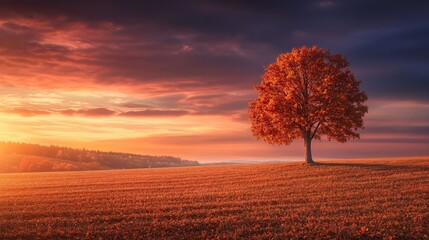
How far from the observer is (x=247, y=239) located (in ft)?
54.3

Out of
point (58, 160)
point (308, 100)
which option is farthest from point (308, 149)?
point (58, 160)

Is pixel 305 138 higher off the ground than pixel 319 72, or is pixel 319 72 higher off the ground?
pixel 319 72

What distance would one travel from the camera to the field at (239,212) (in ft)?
58.7

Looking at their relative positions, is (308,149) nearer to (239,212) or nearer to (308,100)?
(308,100)

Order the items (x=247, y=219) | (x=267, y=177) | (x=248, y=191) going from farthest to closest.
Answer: (x=267, y=177)
(x=248, y=191)
(x=247, y=219)

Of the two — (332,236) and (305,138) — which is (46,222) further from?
(305,138)

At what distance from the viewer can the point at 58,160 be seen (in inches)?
5354

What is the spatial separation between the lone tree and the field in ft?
41.1

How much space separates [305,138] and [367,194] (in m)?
23.1

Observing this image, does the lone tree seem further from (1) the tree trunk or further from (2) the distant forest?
(2) the distant forest

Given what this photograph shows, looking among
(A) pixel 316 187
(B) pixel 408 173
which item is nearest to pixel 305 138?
(B) pixel 408 173

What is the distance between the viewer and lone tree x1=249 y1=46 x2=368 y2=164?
4719 cm

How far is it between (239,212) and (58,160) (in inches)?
5112

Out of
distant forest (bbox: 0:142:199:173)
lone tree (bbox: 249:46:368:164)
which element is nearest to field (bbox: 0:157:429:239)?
lone tree (bbox: 249:46:368:164)
